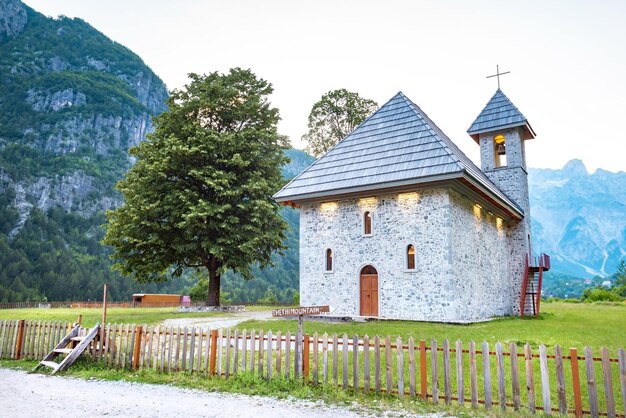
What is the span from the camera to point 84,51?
578ft

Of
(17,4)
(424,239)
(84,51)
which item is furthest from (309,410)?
(17,4)

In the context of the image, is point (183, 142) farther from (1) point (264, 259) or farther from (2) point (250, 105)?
(1) point (264, 259)

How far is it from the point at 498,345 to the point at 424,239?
1206 cm

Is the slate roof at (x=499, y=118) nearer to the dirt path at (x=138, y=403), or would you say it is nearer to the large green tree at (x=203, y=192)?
the large green tree at (x=203, y=192)

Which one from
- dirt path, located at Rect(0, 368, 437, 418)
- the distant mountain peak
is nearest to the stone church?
dirt path, located at Rect(0, 368, 437, 418)

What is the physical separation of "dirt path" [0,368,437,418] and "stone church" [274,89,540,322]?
40.4 feet

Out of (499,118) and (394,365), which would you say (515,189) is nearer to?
(499,118)

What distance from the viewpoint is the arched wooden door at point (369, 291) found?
1983cm

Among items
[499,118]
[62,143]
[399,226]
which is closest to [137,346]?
[399,226]

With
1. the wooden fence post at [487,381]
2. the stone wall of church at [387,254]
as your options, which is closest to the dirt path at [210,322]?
the stone wall of church at [387,254]

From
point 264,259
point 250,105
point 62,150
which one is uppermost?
point 62,150

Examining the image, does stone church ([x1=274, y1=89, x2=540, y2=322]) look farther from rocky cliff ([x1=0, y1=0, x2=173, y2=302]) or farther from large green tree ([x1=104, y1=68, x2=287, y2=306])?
rocky cliff ([x1=0, y1=0, x2=173, y2=302])

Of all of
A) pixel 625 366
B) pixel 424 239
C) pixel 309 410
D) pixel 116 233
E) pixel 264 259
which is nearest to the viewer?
pixel 625 366

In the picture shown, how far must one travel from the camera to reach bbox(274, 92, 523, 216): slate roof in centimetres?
1819
